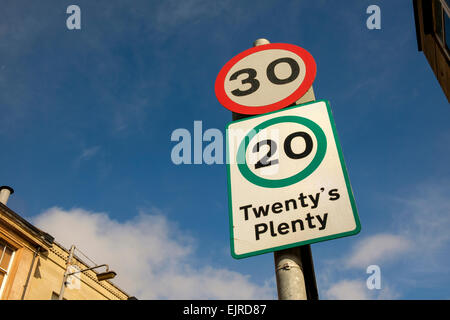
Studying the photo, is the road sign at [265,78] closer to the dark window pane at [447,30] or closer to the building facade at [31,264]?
the dark window pane at [447,30]

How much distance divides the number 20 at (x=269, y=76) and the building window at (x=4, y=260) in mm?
14460

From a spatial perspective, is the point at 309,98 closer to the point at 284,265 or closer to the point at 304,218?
the point at 304,218

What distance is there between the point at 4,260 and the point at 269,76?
14.9 metres

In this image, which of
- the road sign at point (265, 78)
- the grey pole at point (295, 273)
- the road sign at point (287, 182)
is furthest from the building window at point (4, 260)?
the grey pole at point (295, 273)

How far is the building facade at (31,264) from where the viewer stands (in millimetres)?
13477

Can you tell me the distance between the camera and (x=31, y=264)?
14.4m

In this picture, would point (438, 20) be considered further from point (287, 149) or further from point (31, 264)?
point (31, 264)

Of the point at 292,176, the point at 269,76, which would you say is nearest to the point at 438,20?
the point at 269,76

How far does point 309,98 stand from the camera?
84.2 inches

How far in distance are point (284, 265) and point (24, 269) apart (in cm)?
1553

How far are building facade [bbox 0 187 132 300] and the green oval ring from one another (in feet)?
46.3

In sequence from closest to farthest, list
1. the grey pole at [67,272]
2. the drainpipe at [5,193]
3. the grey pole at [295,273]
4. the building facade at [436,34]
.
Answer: the grey pole at [295,273] < the building facade at [436,34] < the grey pole at [67,272] < the drainpipe at [5,193]

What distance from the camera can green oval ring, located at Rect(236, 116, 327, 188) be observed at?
5.65ft

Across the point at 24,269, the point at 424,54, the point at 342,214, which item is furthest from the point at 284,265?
the point at 24,269
